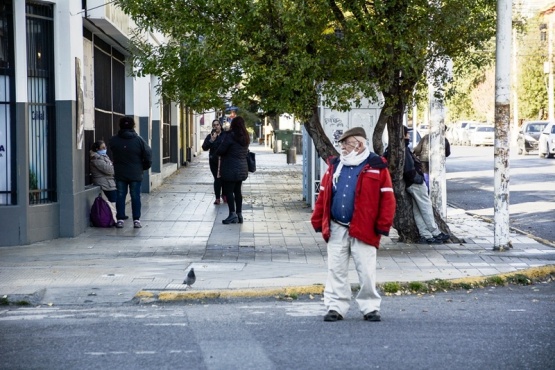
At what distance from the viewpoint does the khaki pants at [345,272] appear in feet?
29.2

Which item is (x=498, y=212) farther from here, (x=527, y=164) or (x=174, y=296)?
(x=527, y=164)

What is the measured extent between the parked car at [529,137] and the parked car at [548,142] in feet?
11.4

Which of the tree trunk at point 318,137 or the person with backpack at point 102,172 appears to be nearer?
the tree trunk at point 318,137

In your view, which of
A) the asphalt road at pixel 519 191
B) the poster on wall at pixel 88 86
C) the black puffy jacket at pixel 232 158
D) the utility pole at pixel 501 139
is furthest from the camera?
the asphalt road at pixel 519 191

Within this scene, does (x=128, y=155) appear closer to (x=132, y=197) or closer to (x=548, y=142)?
(x=132, y=197)

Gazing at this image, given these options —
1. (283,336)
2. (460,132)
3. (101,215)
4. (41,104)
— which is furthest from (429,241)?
(460,132)

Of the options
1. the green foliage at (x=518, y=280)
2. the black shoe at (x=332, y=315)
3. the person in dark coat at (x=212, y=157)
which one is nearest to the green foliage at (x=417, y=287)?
the green foliage at (x=518, y=280)

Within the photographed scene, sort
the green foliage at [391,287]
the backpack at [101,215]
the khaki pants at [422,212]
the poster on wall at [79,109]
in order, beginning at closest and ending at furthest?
the green foliage at [391,287], the khaki pants at [422,212], the poster on wall at [79,109], the backpack at [101,215]

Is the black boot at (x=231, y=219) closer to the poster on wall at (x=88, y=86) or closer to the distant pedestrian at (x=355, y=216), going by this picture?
the poster on wall at (x=88, y=86)

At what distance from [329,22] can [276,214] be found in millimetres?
6296

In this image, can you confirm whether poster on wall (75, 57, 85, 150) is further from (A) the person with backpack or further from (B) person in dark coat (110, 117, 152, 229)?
(A) the person with backpack

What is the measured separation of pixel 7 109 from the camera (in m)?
14.5

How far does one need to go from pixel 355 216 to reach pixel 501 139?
555 cm

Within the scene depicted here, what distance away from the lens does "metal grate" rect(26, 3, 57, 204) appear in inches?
591
